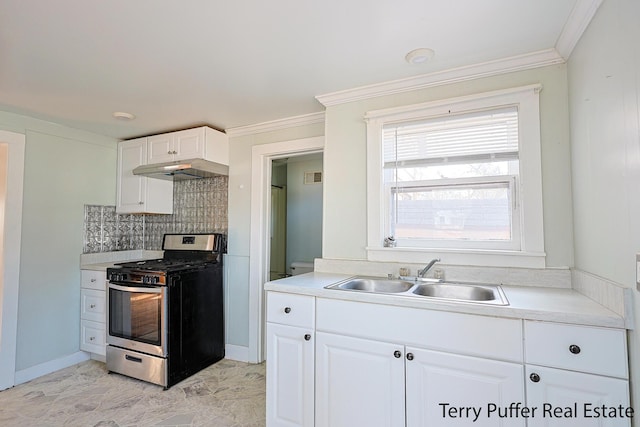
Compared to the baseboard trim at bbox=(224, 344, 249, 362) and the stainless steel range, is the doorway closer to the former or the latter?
the baseboard trim at bbox=(224, 344, 249, 362)

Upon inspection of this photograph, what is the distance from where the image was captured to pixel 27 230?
2.81 meters

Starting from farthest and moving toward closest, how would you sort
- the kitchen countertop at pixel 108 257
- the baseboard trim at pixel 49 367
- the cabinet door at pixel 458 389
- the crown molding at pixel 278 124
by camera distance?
the kitchen countertop at pixel 108 257 → the crown molding at pixel 278 124 → the baseboard trim at pixel 49 367 → the cabinet door at pixel 458 389

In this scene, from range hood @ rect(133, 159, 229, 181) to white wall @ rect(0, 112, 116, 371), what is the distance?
58 cm

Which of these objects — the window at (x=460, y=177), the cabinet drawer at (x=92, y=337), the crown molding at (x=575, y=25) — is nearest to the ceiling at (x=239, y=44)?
the crown molding at (x=575, y=25)

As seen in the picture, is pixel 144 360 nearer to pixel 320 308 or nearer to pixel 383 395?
pixel 320 308

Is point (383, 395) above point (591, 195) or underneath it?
underneath

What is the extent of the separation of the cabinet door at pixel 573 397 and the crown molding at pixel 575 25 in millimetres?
1540

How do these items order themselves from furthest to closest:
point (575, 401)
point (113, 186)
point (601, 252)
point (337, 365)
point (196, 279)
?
point (113, 186), point (196, 279), point (337, 365), point (601, 252), point (575, 401)

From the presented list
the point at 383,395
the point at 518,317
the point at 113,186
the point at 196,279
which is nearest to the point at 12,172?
the point at 113,186

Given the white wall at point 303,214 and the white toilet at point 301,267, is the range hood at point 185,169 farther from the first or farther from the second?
the white toilet at point 301,267

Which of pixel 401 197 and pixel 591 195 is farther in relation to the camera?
pixel 401 197

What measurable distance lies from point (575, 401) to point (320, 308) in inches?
44.9

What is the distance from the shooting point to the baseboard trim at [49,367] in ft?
8.95

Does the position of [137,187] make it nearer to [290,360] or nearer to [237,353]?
[237,353]
